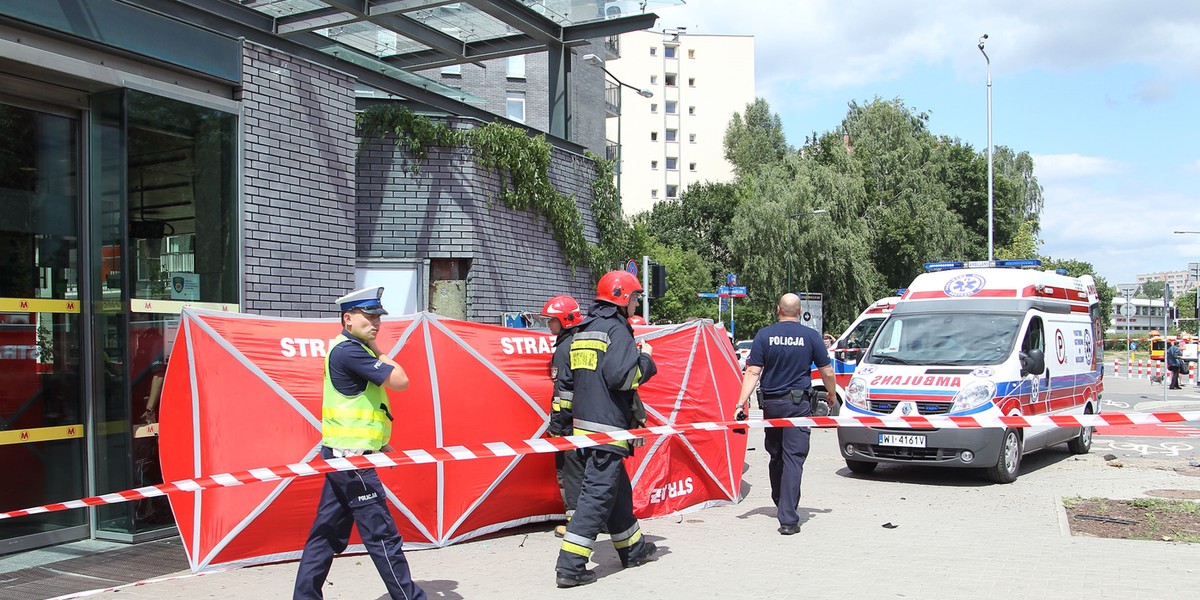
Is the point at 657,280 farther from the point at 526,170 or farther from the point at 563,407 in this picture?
the point at 563,407

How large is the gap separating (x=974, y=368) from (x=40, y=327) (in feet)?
29.0

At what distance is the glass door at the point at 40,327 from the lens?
681 centimetres

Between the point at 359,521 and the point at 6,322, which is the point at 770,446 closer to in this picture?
the point at 359,521

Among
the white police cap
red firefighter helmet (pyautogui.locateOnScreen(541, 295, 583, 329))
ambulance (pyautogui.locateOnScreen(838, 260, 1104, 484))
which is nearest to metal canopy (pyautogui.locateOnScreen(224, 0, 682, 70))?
red firefighter helmet (pyautogui.locateOnScreen(541, 295, 583, 329))

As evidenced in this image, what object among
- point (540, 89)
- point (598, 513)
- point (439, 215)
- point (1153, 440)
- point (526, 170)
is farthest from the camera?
point (540, 89)

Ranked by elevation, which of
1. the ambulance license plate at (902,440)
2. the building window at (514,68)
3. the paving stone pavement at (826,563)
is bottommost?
the paving stone pavement at (826,563)

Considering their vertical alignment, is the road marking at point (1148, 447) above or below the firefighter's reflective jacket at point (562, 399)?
below

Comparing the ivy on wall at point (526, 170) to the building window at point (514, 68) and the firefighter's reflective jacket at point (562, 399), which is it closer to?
the firefighter's reflective jacket at point (562, 399)

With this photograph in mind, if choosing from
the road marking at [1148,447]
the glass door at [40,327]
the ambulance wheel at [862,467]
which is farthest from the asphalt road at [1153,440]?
the glass door at [40,327]

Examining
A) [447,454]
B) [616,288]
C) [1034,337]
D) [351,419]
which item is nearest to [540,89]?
[1034,337]

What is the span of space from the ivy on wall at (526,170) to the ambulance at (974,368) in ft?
13.1

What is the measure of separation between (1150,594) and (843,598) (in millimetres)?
1828

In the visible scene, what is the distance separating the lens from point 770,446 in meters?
8.09

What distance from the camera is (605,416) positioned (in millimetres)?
6332
